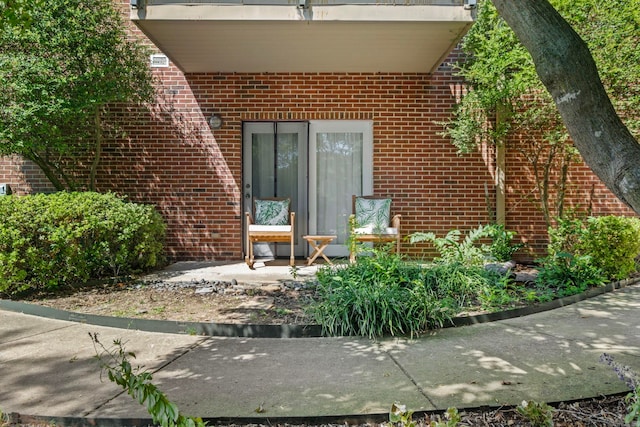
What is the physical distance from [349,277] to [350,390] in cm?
196

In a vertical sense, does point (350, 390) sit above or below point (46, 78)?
below

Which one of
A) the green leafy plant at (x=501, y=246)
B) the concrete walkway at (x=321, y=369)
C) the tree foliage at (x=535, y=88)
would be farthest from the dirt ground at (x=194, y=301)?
the tree foliage at (x=535, y=88)

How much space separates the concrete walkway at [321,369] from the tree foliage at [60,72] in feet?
9.35

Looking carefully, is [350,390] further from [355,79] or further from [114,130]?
[114,130]

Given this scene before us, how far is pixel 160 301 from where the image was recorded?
466 cm


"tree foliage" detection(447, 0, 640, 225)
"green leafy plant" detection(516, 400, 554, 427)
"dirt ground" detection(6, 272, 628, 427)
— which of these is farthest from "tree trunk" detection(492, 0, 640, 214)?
"tree foliage" detection(447, 0, 640, 225)

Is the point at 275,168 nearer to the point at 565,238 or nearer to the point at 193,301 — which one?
the point at 193,301

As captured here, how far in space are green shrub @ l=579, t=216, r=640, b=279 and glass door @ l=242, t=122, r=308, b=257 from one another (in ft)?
13.5

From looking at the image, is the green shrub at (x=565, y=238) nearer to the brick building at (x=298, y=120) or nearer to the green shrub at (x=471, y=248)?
the green shrub at (x=471, y=248)

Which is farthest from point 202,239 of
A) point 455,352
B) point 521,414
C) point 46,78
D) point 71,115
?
point 521,414

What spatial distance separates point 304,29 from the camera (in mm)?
5766

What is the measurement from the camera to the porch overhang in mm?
5465

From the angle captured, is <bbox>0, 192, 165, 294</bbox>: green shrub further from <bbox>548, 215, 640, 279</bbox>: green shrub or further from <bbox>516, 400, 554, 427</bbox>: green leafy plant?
<bbox>548, 215, 640, 279</bbox>: green shrub

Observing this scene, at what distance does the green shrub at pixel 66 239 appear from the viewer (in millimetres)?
4723
